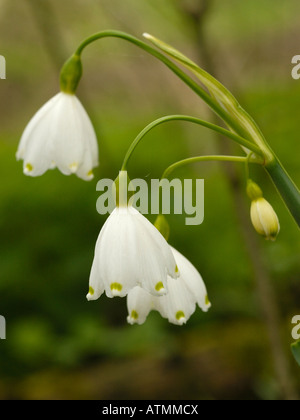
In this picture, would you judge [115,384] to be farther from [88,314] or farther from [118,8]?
[118,8]

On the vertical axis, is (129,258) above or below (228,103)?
below

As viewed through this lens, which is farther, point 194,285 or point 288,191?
point 194,285

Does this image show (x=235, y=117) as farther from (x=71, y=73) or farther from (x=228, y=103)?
(x=71, y=73)

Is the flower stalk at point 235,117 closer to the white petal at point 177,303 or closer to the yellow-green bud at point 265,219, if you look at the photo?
the yellow-green bud at point 265,219
